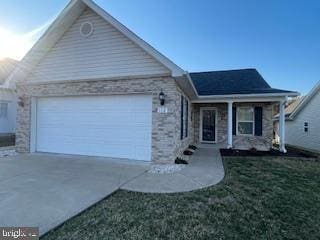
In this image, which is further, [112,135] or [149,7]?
[149,7]

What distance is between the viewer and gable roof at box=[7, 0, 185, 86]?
23.6 feet

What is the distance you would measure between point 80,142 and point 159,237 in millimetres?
6695

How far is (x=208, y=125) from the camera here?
14.1 m

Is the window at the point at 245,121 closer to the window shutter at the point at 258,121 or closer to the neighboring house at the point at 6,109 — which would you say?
the window shutter at the point at 258,121

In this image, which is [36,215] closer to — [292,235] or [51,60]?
[292,235]

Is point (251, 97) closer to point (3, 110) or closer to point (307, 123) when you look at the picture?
point (307, 123)

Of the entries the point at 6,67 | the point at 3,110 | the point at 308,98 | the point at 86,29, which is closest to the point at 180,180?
the point at 86,29

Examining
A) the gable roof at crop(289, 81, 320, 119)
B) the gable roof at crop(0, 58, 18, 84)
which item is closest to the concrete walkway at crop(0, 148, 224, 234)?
the gable roof at crop(289, 81, 320, 119)

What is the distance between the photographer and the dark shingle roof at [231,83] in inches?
467

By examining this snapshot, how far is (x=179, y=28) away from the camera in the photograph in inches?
535

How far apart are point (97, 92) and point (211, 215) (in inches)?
254

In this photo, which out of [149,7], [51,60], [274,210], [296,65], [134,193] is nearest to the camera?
[274,210]

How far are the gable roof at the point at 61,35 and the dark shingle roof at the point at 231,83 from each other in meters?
5.82

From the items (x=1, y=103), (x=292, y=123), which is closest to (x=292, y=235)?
(x=292, y=123)
